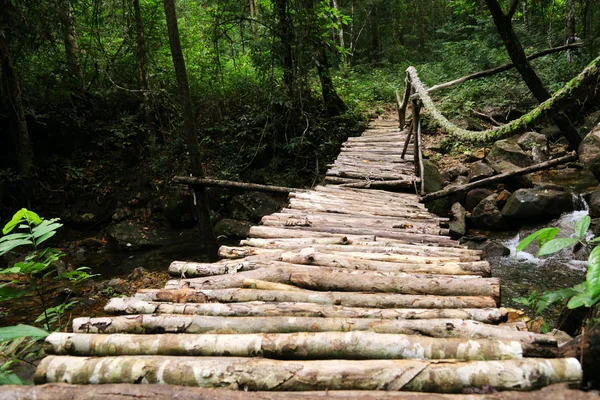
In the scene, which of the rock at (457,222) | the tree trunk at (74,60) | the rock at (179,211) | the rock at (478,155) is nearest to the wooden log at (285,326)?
the rock at (457,222)

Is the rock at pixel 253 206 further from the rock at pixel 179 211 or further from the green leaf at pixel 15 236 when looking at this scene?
the green leaf at pixel 15 236

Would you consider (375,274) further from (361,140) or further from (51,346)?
(361,140)

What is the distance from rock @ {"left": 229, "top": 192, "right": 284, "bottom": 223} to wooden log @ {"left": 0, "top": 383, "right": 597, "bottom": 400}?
814 cm

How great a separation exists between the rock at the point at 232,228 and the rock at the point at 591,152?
6808 mm

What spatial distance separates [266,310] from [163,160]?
9395mm

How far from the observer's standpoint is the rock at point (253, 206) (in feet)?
31.9

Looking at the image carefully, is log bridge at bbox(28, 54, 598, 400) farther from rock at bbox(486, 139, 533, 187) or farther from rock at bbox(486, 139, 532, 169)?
rock at bbox(486, 139, 532, 169)

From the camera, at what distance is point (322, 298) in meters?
2.17

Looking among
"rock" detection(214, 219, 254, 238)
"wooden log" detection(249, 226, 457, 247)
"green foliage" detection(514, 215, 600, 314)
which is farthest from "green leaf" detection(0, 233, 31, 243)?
"rock" detection(214, 219, 254, 238)

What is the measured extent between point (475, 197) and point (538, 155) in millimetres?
2237

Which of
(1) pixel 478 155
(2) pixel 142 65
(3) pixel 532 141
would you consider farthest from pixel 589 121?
(2) pixel 142 65

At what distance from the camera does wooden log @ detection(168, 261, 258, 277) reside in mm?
2652

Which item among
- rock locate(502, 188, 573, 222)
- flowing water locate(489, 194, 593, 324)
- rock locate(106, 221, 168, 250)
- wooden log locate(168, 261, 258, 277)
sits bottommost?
flowing water locate(489, 194, 593, 324)

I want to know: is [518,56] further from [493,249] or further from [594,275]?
[594,275]
